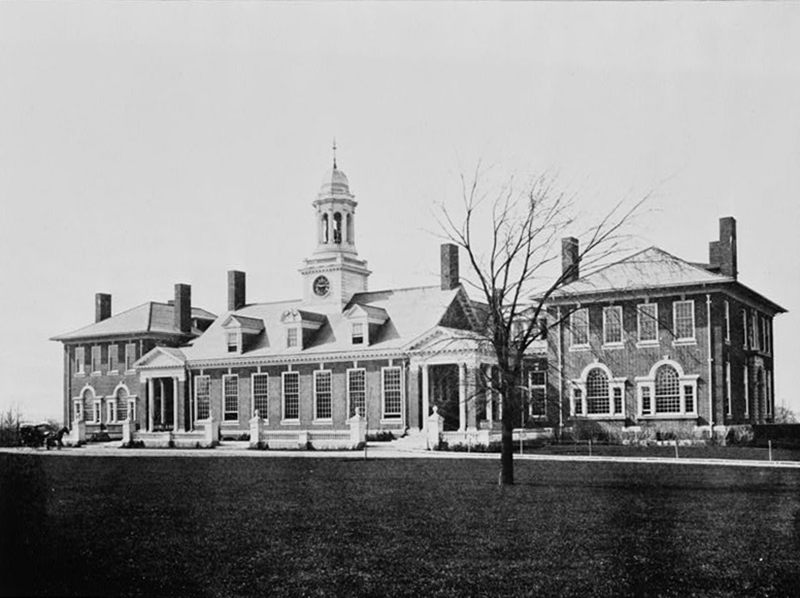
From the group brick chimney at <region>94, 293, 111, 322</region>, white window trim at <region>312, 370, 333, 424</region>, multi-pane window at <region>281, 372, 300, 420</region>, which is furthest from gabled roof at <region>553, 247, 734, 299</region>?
brick chimney at <region>94, 293, 111, 322</region>

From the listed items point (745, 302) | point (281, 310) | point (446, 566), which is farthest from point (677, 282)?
point (446, 566)

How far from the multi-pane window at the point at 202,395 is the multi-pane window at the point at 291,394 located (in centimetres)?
479

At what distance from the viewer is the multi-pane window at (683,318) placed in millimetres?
37719

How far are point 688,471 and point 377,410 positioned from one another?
2112 centimetres

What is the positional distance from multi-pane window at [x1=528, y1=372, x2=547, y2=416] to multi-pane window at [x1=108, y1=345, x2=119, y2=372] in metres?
24.5

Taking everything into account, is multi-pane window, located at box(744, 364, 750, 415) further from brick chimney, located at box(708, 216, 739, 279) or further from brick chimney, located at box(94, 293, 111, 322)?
brick chimney, located at box(94, 293, 111, 322)

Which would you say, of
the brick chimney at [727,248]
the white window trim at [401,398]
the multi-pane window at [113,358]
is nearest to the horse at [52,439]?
the multi-pane window at [113,358]

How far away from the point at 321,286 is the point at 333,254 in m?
1.83

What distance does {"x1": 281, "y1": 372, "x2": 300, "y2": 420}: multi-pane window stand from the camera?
4616 cm

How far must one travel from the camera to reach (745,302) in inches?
1581

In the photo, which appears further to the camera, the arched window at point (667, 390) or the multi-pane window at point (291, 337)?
the multi-pane window at point (291, 337)

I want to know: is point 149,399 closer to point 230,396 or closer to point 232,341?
point 230,396

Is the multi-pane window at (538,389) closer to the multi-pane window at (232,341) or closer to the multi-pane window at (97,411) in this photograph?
the multi-pane window at (232,341)

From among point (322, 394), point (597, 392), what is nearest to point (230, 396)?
point (322, 394)
